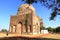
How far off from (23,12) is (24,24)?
15.9 ft

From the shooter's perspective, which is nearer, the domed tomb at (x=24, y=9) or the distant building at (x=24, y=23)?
the distant building at (x=24, y=23)

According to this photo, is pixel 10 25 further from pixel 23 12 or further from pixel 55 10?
pixel 55 10

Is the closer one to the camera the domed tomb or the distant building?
the distant building

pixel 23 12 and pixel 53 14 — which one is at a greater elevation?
pixel 23 12

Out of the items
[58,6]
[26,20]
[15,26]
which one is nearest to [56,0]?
[58,6]

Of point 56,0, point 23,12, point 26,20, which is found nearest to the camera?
point 56,0

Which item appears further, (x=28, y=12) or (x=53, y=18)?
(x=28, y=12)

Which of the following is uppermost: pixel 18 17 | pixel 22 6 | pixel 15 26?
pixel 22 6

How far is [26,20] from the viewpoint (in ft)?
136

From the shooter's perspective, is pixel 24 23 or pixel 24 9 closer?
pixel 24 23

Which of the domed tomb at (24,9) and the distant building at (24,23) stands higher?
the domed tomb at (24,9)

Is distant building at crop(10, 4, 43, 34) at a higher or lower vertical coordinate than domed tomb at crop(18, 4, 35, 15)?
lower

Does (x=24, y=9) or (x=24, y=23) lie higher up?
(x=24, y=9)

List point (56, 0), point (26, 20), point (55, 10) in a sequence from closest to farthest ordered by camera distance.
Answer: point (56, 0)
point (55, 10)
point (26, 20)
